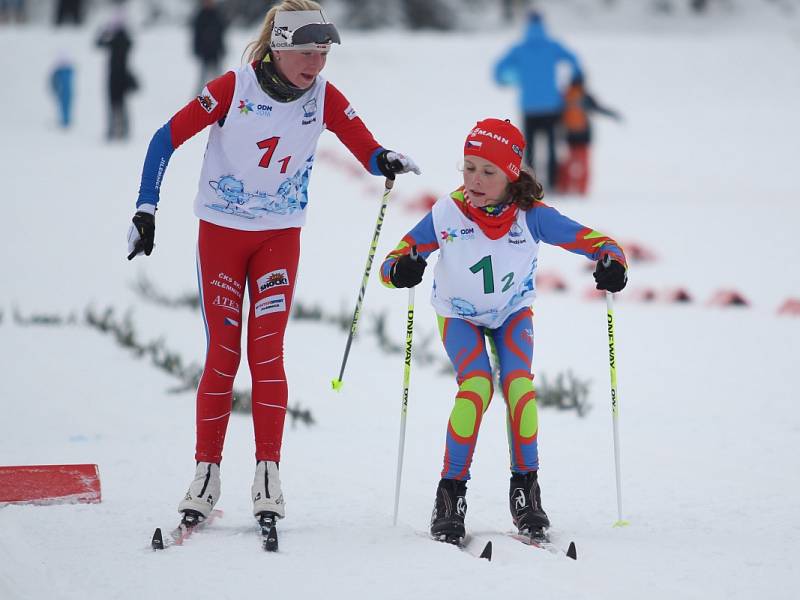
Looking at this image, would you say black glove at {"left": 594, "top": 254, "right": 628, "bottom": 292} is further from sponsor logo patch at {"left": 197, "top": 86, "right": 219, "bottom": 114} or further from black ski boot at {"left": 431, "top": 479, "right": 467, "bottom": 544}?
sponsor logo patch at {"left": 197, "top": 86, "right": 219, "bottom": 114}

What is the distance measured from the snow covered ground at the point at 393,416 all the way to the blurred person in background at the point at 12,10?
58.6 ft

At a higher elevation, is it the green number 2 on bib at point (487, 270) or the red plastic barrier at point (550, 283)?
the red plastic barrier at point (550, 283)

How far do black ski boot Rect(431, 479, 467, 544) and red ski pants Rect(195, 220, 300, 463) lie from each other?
0.70 m

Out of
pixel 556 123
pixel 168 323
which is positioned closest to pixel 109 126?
pixel 556 123

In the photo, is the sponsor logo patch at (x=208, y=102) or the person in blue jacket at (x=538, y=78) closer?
the sponsor logo patch at (x=208, y=102)

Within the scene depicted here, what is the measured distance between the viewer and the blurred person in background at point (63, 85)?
843 inches

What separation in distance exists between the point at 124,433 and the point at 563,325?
14.1 ft

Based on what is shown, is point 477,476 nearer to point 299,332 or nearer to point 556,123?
point 299,332

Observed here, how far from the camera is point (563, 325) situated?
9.63 m

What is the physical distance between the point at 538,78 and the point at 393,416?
942 centimetres

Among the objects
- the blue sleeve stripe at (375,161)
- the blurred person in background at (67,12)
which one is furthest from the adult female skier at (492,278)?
the blurred person in background at (67,12)

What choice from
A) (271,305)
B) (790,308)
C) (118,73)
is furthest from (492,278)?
(118,73)

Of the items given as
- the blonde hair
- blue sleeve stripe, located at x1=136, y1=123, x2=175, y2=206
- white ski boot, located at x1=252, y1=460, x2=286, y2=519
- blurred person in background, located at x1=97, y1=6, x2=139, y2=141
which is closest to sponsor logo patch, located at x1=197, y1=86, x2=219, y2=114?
blue sleeve stripe, located at x1=136, y1=123, x2=175, y2=206

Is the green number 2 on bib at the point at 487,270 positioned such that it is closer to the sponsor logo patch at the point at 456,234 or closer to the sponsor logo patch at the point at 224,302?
the sponsor logo patch at the point at 456,234
